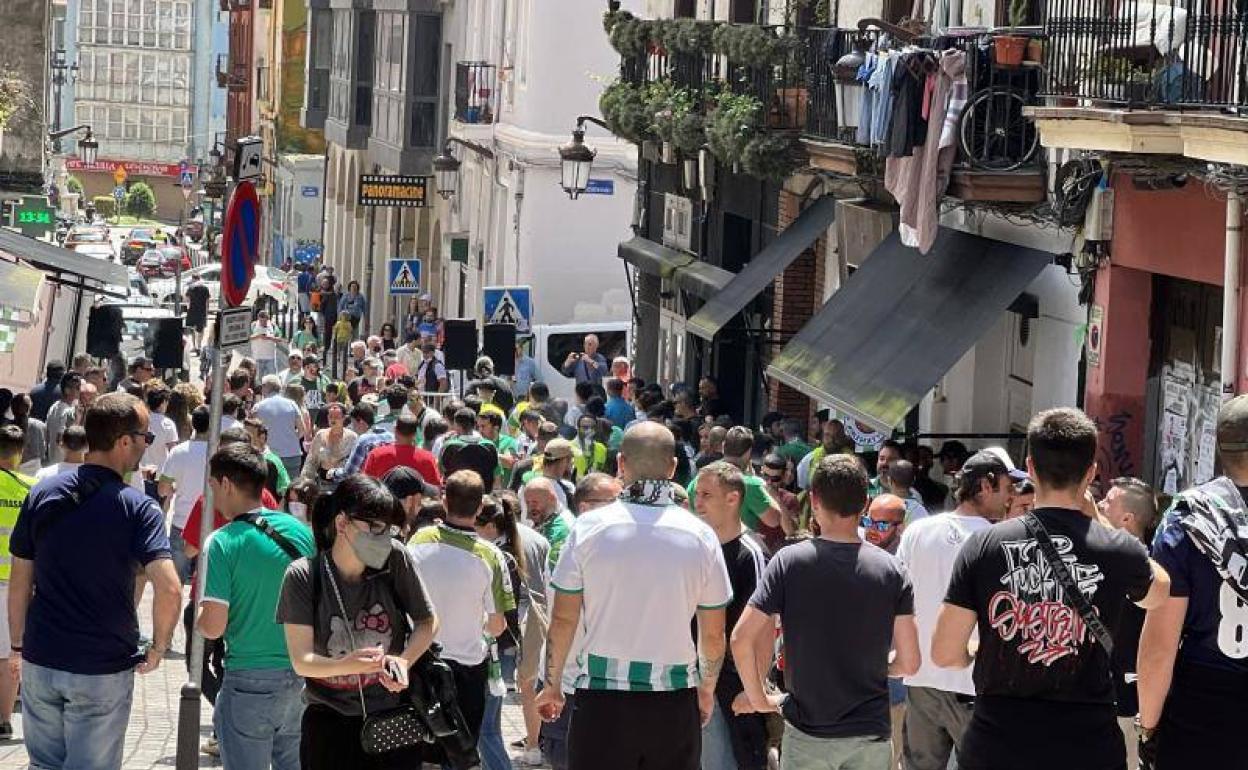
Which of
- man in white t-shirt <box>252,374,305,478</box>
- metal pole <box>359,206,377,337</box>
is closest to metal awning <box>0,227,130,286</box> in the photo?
man in white t-shirt <box>252,374,305,478</box>

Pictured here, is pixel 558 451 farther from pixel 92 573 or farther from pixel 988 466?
pixel 92 573

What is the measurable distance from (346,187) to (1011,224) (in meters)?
43.4

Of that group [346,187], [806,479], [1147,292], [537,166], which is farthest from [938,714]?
[346,187]

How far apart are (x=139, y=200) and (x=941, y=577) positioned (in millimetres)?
121632

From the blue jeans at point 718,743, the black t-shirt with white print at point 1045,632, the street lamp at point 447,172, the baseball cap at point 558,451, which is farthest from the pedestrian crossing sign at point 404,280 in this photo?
the black t-shirt with white print at point 1045,632

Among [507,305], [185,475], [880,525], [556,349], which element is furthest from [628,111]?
[880,525]

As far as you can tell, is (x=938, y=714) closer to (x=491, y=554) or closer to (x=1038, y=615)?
(x=491, y=554)

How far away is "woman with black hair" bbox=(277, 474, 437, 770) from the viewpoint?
8.16 m

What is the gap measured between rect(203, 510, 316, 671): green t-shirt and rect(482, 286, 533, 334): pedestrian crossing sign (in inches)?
826

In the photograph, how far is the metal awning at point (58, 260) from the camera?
26.7 m

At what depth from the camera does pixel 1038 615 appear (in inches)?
270

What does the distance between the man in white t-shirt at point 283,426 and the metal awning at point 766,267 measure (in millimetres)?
4224

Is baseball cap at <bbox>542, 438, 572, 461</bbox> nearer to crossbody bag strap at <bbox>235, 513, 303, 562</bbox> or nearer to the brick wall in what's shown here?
crossbody bag strap at <bbox>235, 513, 303, 562</bbox>

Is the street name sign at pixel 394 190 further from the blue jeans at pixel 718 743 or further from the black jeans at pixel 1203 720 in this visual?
the black jeans at pixel 1203 720
